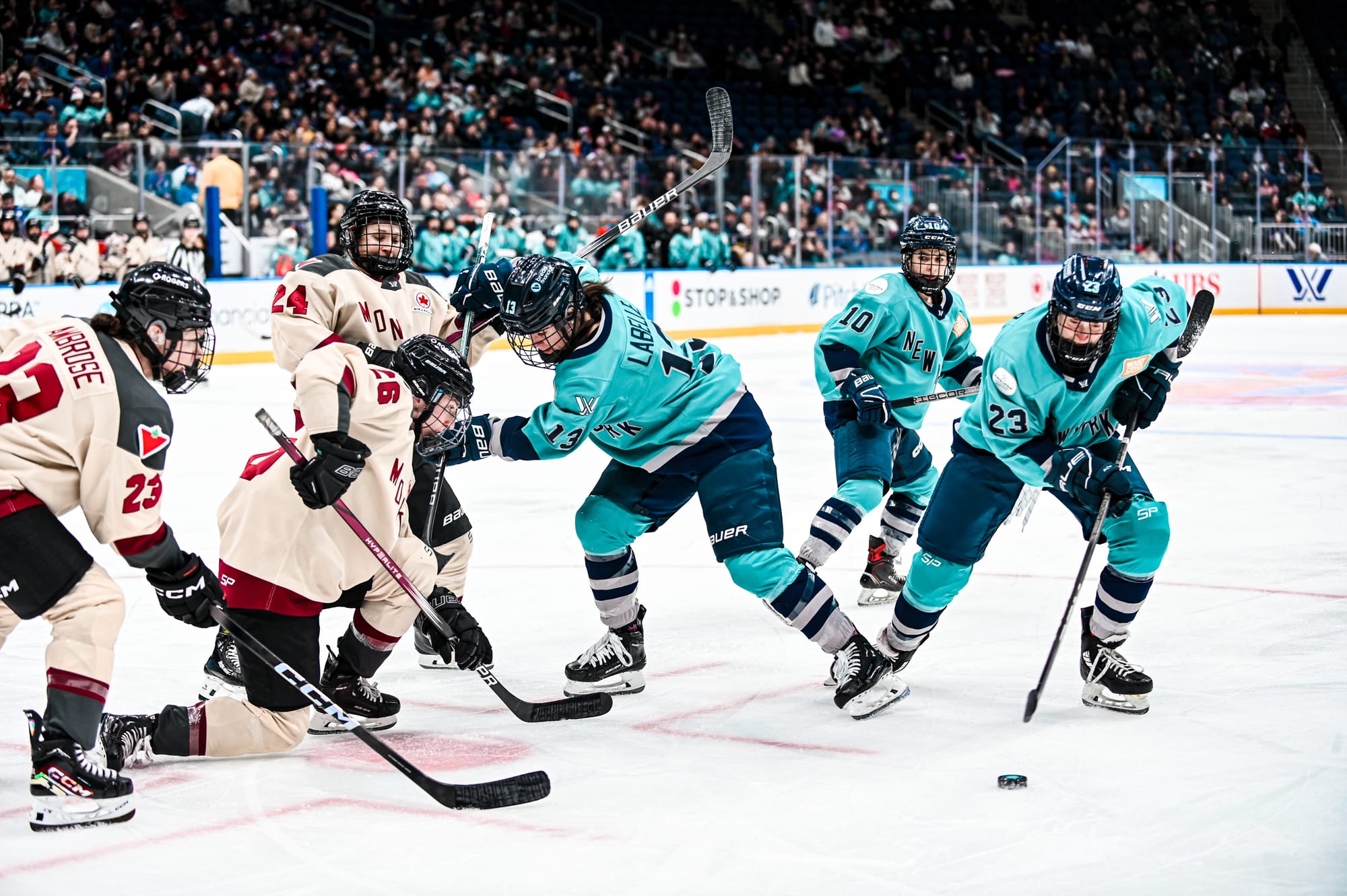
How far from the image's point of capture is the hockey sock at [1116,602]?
157 inches

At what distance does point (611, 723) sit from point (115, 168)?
10.7 metres

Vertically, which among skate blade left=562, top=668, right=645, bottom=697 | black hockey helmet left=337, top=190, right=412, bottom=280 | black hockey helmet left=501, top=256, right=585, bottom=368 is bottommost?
skate blade left=562, top=668, right=645, bottom=697

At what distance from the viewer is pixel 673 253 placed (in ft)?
54.2

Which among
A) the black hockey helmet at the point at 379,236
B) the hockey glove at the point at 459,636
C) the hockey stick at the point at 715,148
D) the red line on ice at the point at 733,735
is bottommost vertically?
the red line on ice at the point at 733,735

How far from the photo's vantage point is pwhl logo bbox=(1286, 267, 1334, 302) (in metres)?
20.2

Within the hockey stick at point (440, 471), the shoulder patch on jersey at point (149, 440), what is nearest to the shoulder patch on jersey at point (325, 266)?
the hockey stick at point (440, 471)

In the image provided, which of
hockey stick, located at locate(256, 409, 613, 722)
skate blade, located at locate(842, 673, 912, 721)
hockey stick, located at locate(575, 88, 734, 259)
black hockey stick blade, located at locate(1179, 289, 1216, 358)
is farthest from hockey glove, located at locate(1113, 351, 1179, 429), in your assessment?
hockey stick, located at locate(575, 88, 734, 259)

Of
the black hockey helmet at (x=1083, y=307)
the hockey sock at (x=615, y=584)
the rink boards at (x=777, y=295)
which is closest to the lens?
the black hockey helmet at (x=1083, y=307)

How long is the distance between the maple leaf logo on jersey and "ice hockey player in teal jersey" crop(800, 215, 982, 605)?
265 cm

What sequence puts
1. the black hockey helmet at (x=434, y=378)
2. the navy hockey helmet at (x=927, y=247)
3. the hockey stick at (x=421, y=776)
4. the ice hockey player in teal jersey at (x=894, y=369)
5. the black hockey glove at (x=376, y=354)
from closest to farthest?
the hockey stick at (x=421, y=776) < the black hockey helmet at (x=434, y=378) < the black hockey glove at (x=376, y=354) < the ice hockey player in teal jersey at (x=894, y=369) < the navy hockey helmet at (x=927, y=247)

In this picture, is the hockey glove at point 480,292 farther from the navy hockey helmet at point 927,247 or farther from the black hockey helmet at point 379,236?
the navy hockey helmet at point 927,247

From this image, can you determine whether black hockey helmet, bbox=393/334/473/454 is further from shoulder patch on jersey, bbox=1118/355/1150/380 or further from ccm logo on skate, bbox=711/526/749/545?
shoulder patch on jersey, bbox=1118/355/1150/380

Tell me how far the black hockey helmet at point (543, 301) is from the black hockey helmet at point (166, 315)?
0.76 meters

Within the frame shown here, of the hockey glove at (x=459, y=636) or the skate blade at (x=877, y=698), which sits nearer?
the hockey glove at (x=459, y=636)
